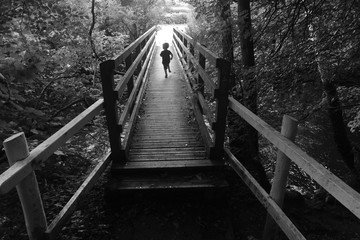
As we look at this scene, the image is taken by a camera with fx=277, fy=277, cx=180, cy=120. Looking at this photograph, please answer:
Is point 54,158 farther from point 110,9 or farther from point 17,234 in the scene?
point 110,9

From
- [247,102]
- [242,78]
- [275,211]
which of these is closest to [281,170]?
[275,211]

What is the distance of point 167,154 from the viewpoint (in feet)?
13.6

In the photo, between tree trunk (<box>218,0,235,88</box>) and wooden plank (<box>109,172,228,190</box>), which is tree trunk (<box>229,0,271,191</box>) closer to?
tree trunk (<box>218,0,235,88</box>)

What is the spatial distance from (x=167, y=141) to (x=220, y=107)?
4.60 feet

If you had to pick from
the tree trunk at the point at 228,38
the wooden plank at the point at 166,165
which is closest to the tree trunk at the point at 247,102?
the tree trunk at the point at 228,38

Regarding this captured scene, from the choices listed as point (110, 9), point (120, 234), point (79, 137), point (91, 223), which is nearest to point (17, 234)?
point (91, 223)

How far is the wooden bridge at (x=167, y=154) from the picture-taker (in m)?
1.88

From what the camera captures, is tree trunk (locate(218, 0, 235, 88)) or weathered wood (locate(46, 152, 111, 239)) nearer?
weathered wood (locate(46, 152, 111, 239))

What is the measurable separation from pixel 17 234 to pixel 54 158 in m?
1.77

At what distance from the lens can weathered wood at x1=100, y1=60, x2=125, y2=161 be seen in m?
3.31

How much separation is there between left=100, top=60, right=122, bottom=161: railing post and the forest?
649 mm

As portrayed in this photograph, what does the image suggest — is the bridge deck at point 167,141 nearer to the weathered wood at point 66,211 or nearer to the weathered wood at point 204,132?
the weathered wood at point 204,132

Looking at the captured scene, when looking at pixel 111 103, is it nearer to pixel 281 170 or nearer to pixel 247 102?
pixel 281 170

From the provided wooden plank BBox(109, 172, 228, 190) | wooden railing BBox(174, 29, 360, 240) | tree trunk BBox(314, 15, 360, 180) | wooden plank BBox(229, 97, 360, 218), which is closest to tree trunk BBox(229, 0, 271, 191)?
wooden railing BBox(174, 29, 360, 240)
